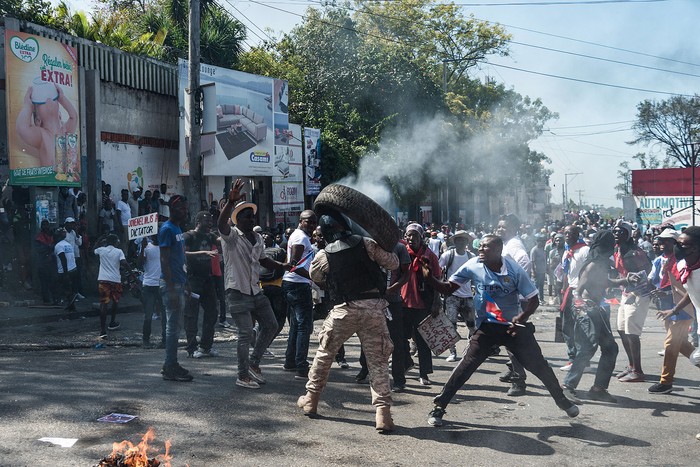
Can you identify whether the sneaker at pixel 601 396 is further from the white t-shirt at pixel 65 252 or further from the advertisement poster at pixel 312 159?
the advertisement poster at pixel 312 159

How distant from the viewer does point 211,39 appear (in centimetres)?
2569

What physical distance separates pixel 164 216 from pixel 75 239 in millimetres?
4465

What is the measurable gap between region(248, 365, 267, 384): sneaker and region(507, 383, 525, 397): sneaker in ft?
7.85

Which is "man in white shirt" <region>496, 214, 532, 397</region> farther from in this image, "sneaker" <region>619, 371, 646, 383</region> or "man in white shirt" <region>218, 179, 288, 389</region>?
"man in white shirt" <region>218, 179, 288, 389</region>

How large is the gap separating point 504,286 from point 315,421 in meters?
1.90

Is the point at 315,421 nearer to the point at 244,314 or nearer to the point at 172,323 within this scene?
the point at 244,314

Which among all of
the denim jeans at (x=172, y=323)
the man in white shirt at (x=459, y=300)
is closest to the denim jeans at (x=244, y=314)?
the denim jeans at (x=172, y=323)

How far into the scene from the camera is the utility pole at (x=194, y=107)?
47.3ft

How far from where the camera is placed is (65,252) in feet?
44.9

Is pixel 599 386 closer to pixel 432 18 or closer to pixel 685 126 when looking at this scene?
pixel 432 18

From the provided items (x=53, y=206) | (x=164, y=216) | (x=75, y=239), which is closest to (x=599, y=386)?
(x=75, y=239)

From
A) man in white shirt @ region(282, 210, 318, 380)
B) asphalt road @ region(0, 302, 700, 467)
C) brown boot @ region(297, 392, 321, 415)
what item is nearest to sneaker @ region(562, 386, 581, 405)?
asphalt road @ region(0, 302, 700, 467)

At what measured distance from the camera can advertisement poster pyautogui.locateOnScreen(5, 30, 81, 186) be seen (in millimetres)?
15188

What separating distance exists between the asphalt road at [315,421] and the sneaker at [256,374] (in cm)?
16
